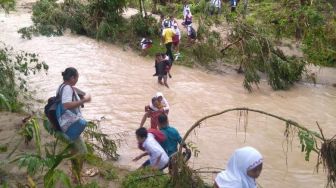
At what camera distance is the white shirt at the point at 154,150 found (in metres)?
6.54

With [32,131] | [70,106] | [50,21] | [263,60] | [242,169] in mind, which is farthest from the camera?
[50,21]

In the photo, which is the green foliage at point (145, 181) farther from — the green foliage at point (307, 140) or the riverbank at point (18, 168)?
the green foliage at point (307, 140)

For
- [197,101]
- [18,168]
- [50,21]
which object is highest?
[50,21]

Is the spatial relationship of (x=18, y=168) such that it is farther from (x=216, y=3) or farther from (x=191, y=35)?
(x=216, y=3)

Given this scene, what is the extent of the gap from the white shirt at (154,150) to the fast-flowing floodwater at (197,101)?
1390mm

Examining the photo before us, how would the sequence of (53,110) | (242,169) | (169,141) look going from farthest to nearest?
(169,141) → (53,110) → (242,169)

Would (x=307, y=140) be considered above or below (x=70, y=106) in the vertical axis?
below

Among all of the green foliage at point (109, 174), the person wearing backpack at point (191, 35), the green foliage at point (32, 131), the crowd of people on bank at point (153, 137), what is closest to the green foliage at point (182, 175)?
the crowd of people on bank at point (153, 137)

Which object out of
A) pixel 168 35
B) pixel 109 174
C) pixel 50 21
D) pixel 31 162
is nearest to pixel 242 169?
pixel 31 162

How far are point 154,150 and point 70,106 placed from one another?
1.62 meters

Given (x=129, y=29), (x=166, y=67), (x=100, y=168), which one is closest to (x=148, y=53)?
(x=129, y=29)

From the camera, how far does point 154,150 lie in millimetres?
6539

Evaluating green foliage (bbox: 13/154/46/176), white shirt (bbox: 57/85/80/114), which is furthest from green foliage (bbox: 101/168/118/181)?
green foliage (bbox: 13/154/46/176)

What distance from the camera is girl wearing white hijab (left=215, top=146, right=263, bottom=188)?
3695 mm
